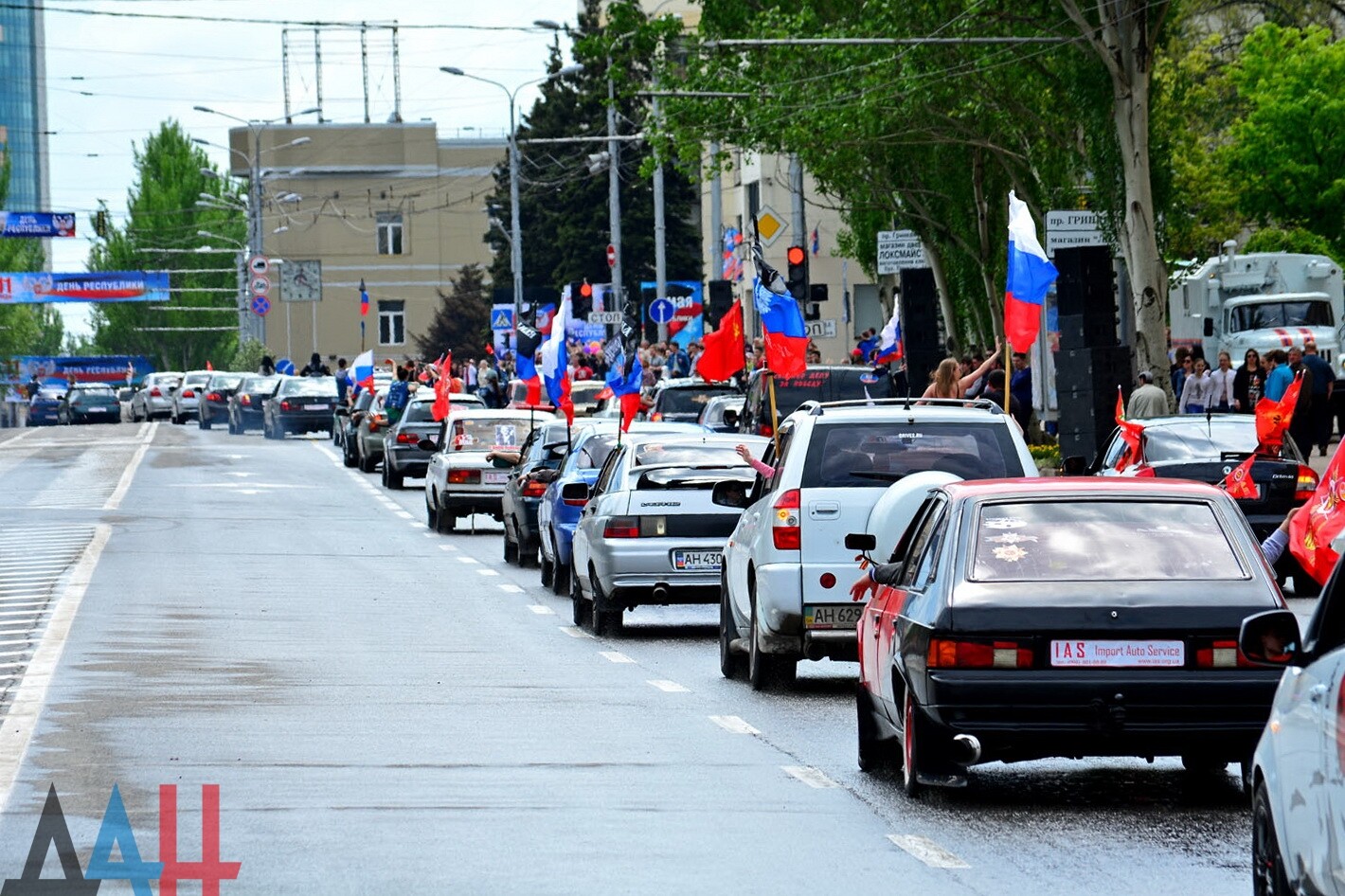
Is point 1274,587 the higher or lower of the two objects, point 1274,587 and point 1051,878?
the higher

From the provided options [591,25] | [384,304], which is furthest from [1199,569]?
[384,304]

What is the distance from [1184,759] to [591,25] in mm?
95254

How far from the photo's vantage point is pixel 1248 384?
1622 inches

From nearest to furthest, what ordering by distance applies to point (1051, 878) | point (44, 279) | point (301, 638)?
point (1051, 878) → point (301, 638) → point (44, 279)

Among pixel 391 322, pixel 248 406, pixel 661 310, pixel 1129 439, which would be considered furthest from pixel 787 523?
pixel 391 322

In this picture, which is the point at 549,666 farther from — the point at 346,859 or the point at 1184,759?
the point at 346,859

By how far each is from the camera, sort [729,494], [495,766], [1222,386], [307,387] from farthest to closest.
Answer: [307,387]
[1222,386]
[729,494]
[495,766]

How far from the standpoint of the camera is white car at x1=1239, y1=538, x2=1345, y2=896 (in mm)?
6465

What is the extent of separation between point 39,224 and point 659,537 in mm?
85306

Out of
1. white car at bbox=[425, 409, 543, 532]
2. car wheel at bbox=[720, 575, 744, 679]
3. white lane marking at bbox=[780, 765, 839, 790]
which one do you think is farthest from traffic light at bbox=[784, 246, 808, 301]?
white lane marking at bbox=[780, 765, 839, 790]

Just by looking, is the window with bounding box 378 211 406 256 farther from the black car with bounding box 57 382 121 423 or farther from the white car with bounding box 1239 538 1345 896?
the white car with bounding box 1239 538 1345 896

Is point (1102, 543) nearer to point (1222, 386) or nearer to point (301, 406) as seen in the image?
point (1222, 386)

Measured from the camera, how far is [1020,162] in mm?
48531

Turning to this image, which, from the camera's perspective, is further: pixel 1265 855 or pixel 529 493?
pixel 529 493
